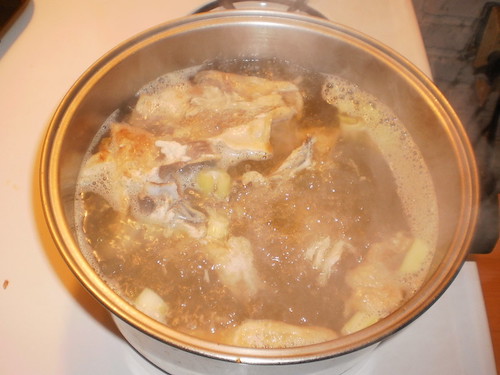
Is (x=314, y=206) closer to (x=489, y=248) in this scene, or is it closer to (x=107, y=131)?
(x=489, y=248)

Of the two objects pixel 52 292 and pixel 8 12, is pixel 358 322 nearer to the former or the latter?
pixel 52 292

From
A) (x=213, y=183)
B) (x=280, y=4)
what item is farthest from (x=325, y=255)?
(x=280, y=4)

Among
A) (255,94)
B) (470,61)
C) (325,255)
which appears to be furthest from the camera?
(470,61)

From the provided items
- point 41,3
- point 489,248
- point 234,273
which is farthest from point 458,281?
point 41,3

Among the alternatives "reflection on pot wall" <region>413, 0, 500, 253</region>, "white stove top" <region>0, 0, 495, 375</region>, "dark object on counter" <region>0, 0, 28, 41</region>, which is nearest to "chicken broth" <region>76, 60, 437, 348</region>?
"white stove top" <region>0, 0, 495, 375</region>

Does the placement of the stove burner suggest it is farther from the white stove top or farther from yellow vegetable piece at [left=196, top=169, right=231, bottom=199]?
yellow vegetable piece at [left=196, top=169, right=231, bottom=199]

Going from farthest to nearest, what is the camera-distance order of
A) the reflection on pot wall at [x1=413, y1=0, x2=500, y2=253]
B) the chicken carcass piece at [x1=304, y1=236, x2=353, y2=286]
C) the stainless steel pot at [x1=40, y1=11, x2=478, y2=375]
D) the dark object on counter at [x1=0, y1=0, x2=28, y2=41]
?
the reflection on pot wall at [x1=413, y1=0, x2=500, y2=253]
the dark object on counter at [x1=0, y1=0, x2=28, y2=41]
the chicken carcass piece at [x1=304, y1=236, x2=353, y2=286]
the stainless steel pot at [x1=40, y1=11, x2=478, y2=375]
